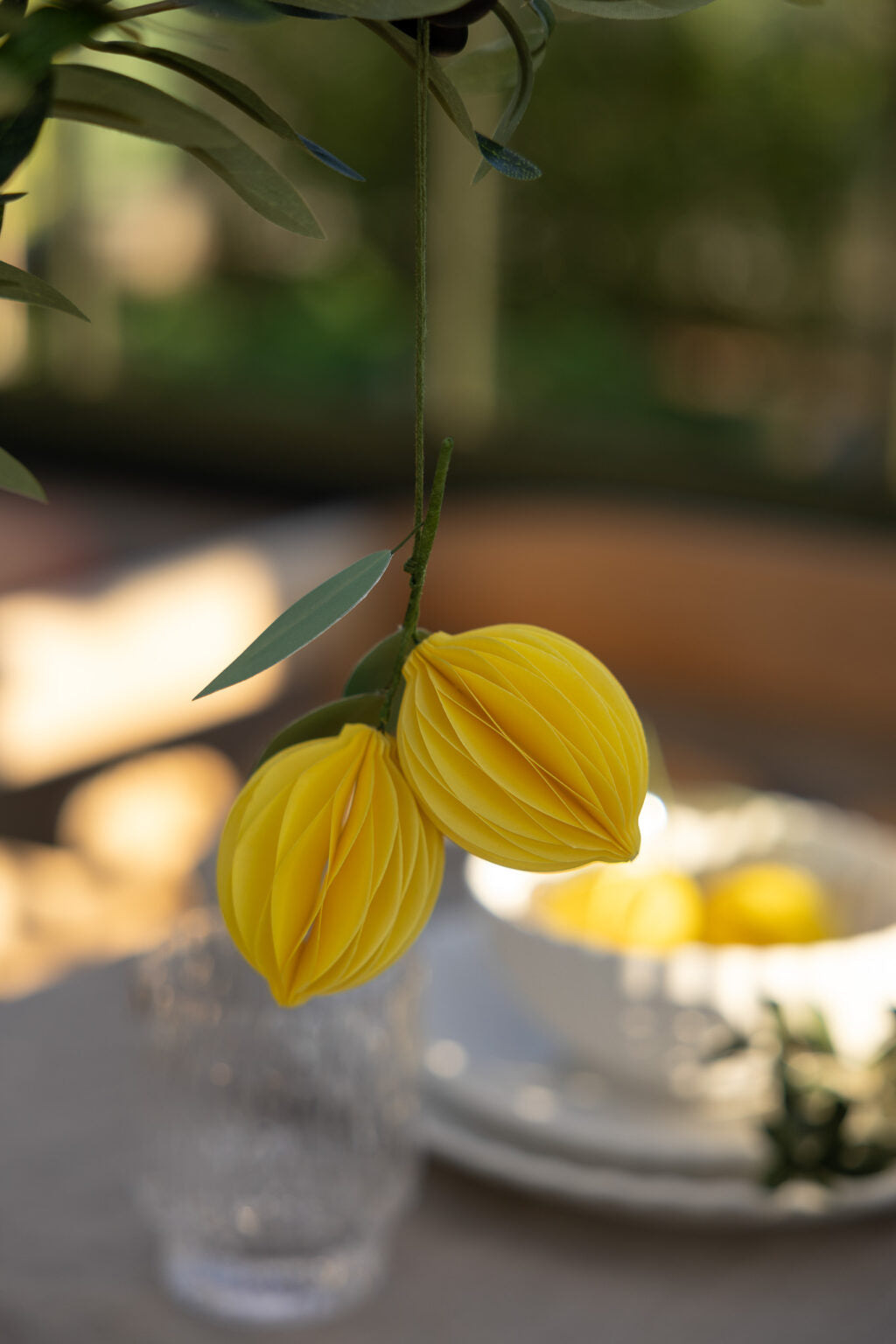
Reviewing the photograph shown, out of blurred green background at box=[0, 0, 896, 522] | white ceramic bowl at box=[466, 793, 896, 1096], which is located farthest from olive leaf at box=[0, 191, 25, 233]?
blurred green background at box=[0, 0, 896, 522]

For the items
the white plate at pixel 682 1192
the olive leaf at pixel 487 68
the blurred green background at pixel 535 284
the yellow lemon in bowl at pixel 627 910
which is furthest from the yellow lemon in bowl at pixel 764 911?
the blurred green background at pixel 535 284

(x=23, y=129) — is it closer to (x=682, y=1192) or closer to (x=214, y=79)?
(x=214, y=79)

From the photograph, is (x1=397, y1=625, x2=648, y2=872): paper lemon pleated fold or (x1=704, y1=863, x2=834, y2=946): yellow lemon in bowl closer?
(x1=397, y1=625, x2=648, y2=872): paper lemon pleated fold

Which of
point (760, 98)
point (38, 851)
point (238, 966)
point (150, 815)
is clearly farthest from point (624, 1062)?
point (760, 98)

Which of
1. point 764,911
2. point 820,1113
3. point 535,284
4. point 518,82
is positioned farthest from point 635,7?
point 535,284

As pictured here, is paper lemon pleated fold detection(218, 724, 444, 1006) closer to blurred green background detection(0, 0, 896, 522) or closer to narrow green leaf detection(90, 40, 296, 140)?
narrow green leaf detection(90, 40, 296, 140)

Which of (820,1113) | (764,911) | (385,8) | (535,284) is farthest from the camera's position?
(535,284)
